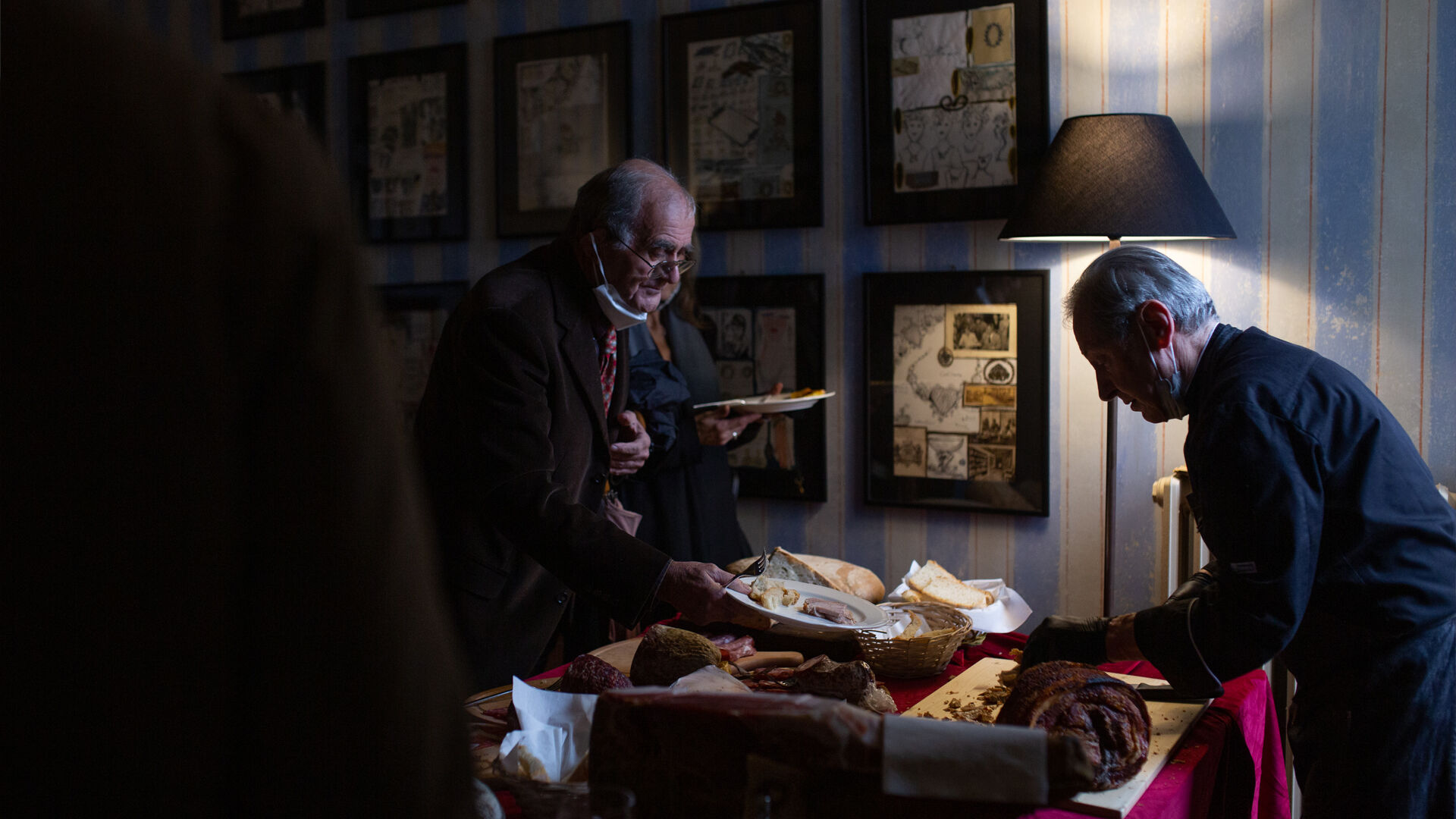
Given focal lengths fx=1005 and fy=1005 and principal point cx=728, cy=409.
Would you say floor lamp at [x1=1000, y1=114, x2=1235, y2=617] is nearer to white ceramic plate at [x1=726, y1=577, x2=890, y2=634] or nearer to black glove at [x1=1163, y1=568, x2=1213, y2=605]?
black glove at [x1=1163, y1=568, x2=1213, y2=605]

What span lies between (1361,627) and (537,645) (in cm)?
174

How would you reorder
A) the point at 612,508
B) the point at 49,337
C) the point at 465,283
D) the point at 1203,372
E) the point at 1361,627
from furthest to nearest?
the point at 465,283
the point at 612,508
the point at 1203,372
the point at 1361,627
the point at 49,337

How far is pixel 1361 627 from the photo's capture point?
6.16 feet

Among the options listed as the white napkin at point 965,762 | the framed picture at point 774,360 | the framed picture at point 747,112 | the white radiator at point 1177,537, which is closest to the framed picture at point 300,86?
the framed picture at point 747,112

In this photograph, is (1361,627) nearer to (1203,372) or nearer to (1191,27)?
(1203,372)

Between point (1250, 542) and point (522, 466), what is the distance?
4.75ft

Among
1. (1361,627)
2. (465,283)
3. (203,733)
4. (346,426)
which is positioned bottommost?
(1361,627)

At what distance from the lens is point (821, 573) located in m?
2.57

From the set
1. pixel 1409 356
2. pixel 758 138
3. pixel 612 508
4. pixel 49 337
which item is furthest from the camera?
pixel 758 138

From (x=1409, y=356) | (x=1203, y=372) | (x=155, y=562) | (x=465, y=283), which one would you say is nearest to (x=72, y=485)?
(x=155, y=562)

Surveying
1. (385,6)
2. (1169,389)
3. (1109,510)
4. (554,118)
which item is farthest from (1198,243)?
(385,6)

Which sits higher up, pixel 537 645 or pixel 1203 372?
pixel 1203 372

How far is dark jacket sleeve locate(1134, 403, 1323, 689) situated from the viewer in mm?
1747

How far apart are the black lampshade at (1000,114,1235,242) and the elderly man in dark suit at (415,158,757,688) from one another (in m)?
1.11
